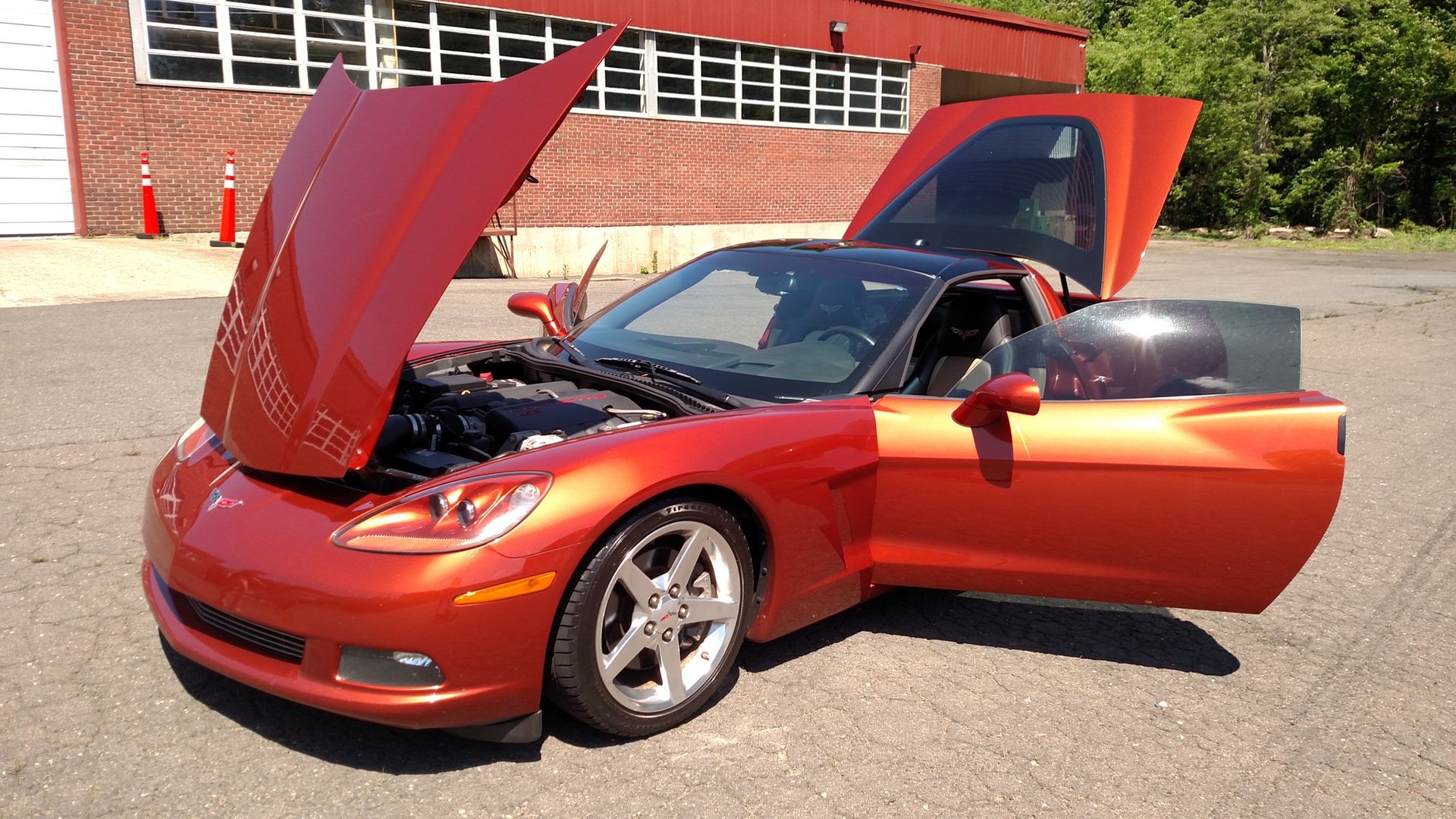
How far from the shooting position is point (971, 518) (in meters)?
3.42

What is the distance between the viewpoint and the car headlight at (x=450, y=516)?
265 centimetres

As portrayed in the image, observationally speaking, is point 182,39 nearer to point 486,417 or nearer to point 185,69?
point 185,69

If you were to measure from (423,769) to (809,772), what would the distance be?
39.9 inches

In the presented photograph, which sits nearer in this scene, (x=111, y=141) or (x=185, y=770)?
(x=185, y=770)

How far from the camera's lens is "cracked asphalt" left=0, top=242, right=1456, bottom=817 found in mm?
2727

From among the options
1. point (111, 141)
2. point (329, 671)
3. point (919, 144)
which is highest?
point (111, 141)

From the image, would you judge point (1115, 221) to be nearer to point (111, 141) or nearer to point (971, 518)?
point (971, 518)

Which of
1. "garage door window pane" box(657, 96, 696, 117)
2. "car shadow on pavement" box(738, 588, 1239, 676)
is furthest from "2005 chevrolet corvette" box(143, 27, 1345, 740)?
"garage door window pane" box(657, 96, 696, 117)

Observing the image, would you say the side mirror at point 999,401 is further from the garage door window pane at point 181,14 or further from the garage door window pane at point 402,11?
the garage door window pane at point 402,11

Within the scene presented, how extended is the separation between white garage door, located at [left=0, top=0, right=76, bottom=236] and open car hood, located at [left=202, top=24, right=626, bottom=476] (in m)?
14.2

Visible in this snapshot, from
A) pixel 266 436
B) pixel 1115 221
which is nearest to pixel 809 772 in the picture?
pixel 266 436

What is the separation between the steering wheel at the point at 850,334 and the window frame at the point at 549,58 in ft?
31.0

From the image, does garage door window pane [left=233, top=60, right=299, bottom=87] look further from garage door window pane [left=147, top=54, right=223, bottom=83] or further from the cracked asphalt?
the cracked asphalt

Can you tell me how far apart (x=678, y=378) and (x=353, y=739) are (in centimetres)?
159
